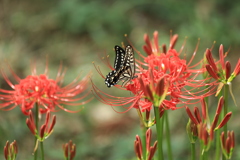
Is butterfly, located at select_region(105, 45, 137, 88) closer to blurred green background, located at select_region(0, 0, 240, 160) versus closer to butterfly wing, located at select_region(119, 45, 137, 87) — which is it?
butterfly wing, located at select_region(119, 45, 137, 87)

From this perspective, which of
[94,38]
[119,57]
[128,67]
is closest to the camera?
[128,67]

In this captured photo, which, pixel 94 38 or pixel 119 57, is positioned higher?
pixel 94 38

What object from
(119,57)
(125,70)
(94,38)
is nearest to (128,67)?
(125,70)

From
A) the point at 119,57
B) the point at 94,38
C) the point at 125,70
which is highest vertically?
the point at 94,38

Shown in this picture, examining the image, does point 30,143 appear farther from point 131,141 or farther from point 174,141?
point 174,141

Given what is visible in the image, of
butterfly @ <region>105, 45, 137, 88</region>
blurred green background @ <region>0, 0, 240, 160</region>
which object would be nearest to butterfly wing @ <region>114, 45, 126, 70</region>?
butterfly @ <region>105, 45, 137, 88</region>

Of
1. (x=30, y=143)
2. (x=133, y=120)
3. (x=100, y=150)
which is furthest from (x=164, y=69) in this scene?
(x=133, y=120)

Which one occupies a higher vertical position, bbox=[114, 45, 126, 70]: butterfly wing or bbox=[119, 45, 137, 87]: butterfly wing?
bbox=[114, 45, 126, 70]: butterfly wing

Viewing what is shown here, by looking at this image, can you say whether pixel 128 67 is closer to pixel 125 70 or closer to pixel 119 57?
pixel 125 70
